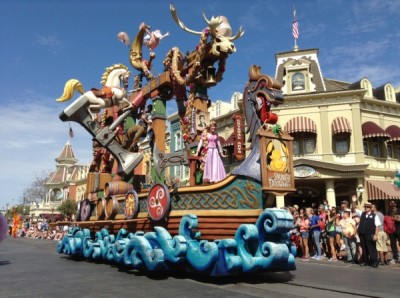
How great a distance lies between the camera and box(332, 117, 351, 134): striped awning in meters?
20.7

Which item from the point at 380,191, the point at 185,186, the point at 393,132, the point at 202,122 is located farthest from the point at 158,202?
the point at 393,132

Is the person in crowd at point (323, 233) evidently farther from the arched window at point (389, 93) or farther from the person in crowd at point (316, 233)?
the arched window at point (389, 93)

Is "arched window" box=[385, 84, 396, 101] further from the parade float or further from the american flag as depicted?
the parade float

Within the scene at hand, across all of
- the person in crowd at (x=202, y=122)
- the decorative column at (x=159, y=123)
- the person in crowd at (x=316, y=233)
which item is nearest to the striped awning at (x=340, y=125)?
the person in crowd at (x=316, y=233)

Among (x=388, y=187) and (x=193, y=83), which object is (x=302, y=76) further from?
(x=193, y=83)

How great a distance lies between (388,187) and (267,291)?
1809 centimetres

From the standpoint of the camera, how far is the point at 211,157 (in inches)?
306

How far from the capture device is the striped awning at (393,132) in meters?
22.0

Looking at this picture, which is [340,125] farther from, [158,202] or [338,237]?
[158,202]

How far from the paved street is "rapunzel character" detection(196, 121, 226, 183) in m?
2.05

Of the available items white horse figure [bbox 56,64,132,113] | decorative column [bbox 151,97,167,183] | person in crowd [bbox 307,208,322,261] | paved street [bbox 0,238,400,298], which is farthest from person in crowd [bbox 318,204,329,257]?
white horse figure [bbox 56,64,132,113]

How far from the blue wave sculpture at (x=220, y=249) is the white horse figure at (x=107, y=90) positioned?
13.5 feet

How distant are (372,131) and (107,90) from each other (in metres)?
16.7

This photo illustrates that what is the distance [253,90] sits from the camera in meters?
6.90
